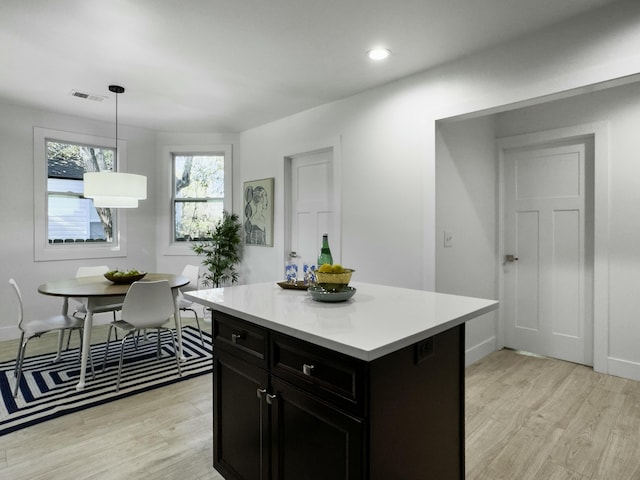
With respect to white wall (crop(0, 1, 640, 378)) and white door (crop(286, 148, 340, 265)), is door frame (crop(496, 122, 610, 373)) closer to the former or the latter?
white wall (crop(0, 1, 640, 378))

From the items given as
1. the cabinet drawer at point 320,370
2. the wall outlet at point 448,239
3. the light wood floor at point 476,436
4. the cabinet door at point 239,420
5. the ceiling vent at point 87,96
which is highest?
the ceiling vent at point 87,96

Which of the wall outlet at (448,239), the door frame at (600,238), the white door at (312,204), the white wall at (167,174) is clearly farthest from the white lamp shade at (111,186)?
the door frame at (600,238)

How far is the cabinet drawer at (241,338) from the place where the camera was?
1.48m

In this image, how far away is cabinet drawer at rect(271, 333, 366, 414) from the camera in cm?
114

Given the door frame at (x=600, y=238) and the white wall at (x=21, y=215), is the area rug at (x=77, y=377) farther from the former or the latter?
the door frame at (x=600, y=238)

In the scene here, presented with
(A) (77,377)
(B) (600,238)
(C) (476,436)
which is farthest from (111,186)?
(B) (600,238)

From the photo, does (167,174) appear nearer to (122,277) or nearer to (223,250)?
(223,250)

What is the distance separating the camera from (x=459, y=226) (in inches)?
129

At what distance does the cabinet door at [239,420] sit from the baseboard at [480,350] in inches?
92.9

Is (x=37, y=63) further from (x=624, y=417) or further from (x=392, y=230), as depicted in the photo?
(x=624, y=417)

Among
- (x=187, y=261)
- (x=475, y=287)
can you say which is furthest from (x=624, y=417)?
(x=187, y=261)

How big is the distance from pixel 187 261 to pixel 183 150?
1.52m

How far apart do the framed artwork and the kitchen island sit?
2.86 m

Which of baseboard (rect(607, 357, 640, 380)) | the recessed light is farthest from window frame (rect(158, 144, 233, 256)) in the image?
baseboard (rect(607, 357, 640, 380))
